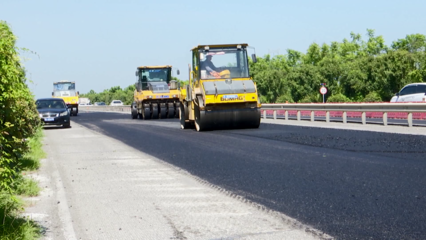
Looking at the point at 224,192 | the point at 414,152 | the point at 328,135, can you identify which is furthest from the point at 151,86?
the point at 224,192

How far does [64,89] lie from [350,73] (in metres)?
35.5

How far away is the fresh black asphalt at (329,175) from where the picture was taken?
660cm

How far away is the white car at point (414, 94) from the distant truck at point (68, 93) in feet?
124

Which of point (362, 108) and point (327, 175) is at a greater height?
point (362, 108)

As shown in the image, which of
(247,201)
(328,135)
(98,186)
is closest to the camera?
(247,201)

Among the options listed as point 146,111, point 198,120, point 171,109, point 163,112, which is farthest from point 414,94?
point 146,111

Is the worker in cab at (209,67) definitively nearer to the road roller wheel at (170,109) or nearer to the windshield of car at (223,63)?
the windshield of car at (223,63)

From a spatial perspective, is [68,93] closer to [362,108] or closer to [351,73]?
[351,73]

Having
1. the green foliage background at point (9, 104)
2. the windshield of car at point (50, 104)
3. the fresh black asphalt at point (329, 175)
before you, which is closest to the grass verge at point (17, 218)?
the green foliage background at point (9, 104)

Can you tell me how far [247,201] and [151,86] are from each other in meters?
33.2

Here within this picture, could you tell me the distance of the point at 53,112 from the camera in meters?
30.1

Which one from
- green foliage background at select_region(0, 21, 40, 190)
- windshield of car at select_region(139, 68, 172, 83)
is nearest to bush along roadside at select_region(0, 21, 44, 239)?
green foliage background at select_region(0, 21, 40, 190)

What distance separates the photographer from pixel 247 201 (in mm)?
7992

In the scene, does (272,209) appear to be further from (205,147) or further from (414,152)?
(205,147)
